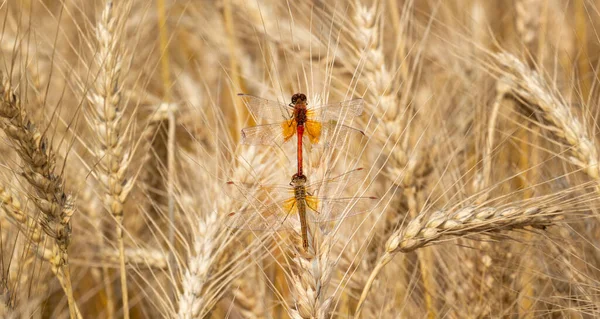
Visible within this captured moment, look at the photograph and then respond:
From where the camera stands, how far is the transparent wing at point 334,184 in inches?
58.6

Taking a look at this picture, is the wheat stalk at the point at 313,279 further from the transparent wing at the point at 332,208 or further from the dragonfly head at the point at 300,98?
the dragonfly head at the point at 300,98

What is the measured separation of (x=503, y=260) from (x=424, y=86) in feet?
4.24

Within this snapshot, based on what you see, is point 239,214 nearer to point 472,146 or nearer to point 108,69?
point 108,69

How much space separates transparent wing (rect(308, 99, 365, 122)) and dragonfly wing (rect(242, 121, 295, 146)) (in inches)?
5.4

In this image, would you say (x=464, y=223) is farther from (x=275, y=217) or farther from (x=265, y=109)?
(x=265, y=109)

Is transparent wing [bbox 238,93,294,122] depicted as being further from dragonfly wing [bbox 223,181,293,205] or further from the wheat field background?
dragonfly wing [bbox 223,181,293,205]

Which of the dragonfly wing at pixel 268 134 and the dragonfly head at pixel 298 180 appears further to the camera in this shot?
the dragonfly wing at pixel 268 134

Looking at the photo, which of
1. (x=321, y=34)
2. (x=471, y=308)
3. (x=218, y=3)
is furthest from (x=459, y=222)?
(x=218, y=3)

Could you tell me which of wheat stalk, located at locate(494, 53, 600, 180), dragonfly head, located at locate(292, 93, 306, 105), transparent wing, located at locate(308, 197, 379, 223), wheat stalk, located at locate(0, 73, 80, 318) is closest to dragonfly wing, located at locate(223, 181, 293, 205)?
transparent wing, located at locate(308, 197, 379, 223)

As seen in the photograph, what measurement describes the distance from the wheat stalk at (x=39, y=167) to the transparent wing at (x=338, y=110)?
24.2 inches

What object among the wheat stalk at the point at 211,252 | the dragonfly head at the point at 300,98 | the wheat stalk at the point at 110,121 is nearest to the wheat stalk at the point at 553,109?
the dragonfly head at the point at 300,98

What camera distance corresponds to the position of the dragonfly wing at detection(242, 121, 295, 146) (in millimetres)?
1728

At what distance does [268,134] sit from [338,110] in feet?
0.75

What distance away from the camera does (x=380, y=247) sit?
6.72ft
